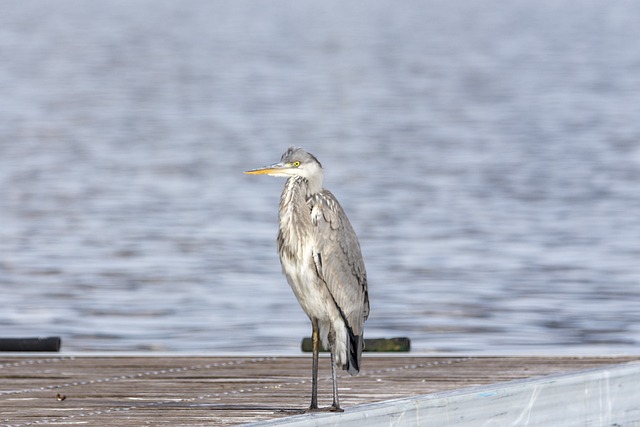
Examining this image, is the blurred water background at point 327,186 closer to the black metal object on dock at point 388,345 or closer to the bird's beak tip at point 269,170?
the black metal object on dock at point 388,345

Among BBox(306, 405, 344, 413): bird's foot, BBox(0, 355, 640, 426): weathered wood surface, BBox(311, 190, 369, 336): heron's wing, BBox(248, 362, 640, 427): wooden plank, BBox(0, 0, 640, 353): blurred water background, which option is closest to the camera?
BBox(248, 362, 640, 427): wooden plank

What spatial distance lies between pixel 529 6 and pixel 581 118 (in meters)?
82.8

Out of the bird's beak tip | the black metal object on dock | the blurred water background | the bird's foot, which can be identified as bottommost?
the bird's foot

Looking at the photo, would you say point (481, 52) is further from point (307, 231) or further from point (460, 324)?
point (307, 231)

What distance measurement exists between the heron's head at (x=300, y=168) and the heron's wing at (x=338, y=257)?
0.24 ft

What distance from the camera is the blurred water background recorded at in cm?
1803

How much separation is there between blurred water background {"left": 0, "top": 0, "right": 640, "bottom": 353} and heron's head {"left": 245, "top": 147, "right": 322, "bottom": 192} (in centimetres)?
587

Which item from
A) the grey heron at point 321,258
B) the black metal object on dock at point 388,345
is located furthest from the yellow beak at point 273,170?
the black metal object on dock at point 388,345

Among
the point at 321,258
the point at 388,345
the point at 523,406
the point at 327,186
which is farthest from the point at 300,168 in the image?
the point at 327,186

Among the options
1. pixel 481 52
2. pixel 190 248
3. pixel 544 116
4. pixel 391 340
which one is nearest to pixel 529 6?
pixel 481 52

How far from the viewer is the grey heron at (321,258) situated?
335 inches

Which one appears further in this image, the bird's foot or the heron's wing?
the bird's foot

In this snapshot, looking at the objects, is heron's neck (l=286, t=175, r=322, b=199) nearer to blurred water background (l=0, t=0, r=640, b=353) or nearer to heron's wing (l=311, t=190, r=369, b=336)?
heron's wing (l=311, t=190, r=369, b=336)

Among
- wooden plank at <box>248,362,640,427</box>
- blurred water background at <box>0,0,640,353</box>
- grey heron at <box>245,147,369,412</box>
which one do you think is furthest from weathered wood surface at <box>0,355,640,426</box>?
blurred water background at <box>0,0,640,353</box>
